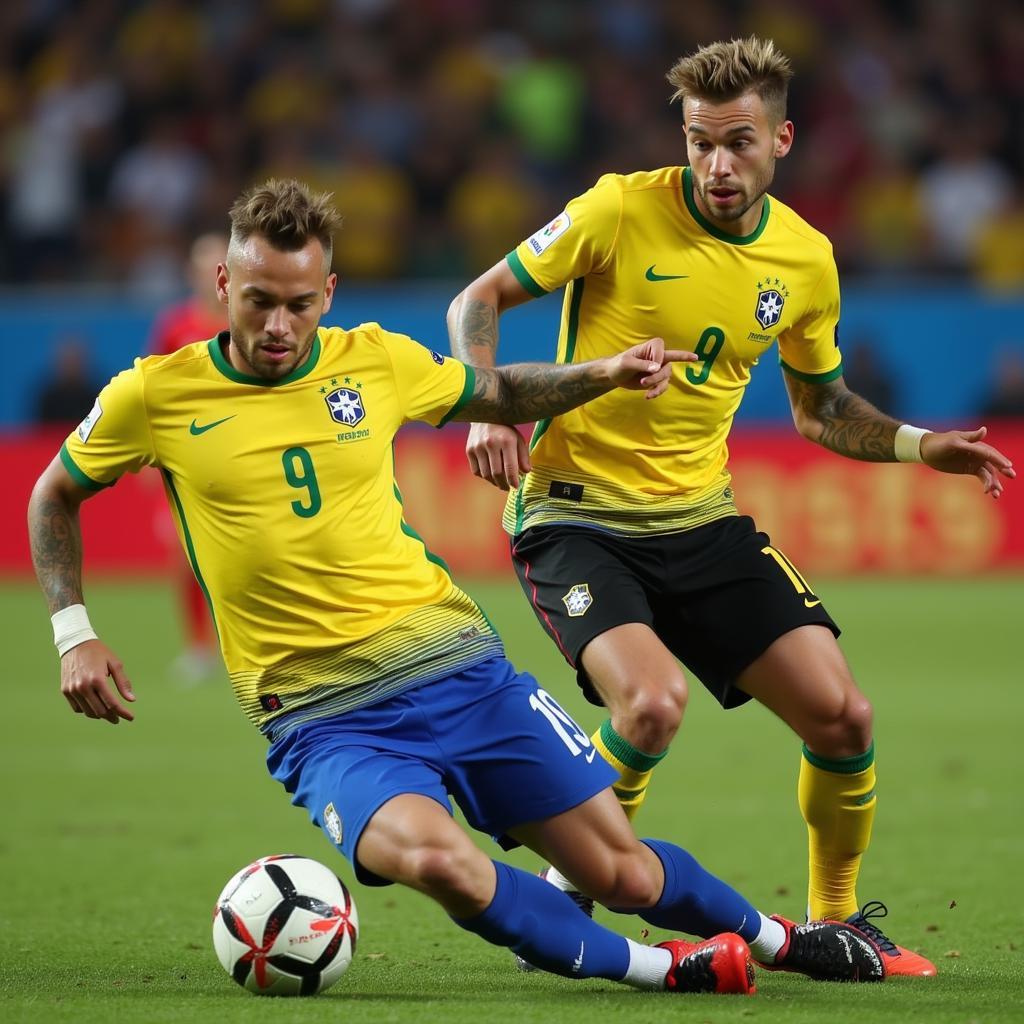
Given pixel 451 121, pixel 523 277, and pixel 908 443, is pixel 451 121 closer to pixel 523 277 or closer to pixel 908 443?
pixel 523 277

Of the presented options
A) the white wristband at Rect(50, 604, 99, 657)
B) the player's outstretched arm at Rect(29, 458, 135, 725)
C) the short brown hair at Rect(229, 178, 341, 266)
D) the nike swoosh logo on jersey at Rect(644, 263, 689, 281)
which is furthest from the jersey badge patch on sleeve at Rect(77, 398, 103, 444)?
the nike swoosh logo on jersey at Rect(644, 263, 689, 281)

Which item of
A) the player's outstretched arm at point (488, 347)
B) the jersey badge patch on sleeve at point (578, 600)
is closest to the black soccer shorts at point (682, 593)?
the jersey badge patch on sleeve at point (578, 600)

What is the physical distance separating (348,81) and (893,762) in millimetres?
11677

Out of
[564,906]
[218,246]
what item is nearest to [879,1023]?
[564,906]

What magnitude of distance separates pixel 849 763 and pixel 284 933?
1.66m

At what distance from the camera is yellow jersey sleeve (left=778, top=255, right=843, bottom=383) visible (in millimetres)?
5664

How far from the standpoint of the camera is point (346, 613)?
15.4 ft

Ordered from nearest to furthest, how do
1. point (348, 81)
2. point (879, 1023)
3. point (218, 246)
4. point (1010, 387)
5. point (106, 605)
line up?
point (879, 1023) → point (218, 246) → point (106, 605) → point (1010, 387) → point (348, 81)

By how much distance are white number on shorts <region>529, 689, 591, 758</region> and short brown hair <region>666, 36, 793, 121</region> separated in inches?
69.9

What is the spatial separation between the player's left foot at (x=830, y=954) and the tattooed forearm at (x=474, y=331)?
1.76m

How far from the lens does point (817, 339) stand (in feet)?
18.7

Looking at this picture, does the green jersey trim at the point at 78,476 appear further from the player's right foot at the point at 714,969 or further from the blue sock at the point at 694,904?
the player's right foot at the point at 714,969

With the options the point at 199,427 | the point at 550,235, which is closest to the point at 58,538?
the point at 199,427

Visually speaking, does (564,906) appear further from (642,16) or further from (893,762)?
(642,16)
